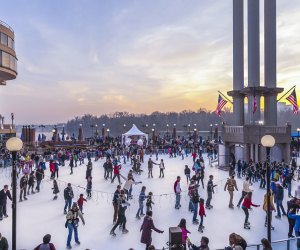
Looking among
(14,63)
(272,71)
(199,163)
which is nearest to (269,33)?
(272,71)

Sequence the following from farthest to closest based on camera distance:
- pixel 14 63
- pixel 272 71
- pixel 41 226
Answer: pixel 14 63 < pixel 272 71 < pixel 41 226

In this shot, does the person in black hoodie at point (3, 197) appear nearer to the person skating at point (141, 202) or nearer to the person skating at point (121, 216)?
the person skating at point (121, 216)

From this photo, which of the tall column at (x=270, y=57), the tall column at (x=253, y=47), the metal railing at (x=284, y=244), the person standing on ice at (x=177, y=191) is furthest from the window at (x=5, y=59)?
the metal railing at (x=284, y=244)

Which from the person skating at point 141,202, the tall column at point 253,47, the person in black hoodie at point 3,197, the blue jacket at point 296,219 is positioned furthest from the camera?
the tall column at point 253,47

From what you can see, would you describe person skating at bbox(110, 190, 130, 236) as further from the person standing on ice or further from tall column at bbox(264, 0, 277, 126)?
tall column at bbox(264, 0, 277, 126)

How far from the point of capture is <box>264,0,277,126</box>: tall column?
3356 cm

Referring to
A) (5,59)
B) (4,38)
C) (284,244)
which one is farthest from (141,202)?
(4,38)

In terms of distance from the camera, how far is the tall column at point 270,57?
33.6 m

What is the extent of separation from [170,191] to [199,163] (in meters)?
4.18

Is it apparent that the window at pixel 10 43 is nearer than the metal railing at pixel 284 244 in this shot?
No

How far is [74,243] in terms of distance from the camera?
32.4 feet

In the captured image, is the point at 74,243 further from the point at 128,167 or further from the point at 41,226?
the point at 128,167

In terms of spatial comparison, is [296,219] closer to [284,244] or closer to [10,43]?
[284,244]

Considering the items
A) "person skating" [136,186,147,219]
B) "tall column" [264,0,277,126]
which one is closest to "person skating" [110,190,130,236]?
"person skating" [136,186,147,219]
